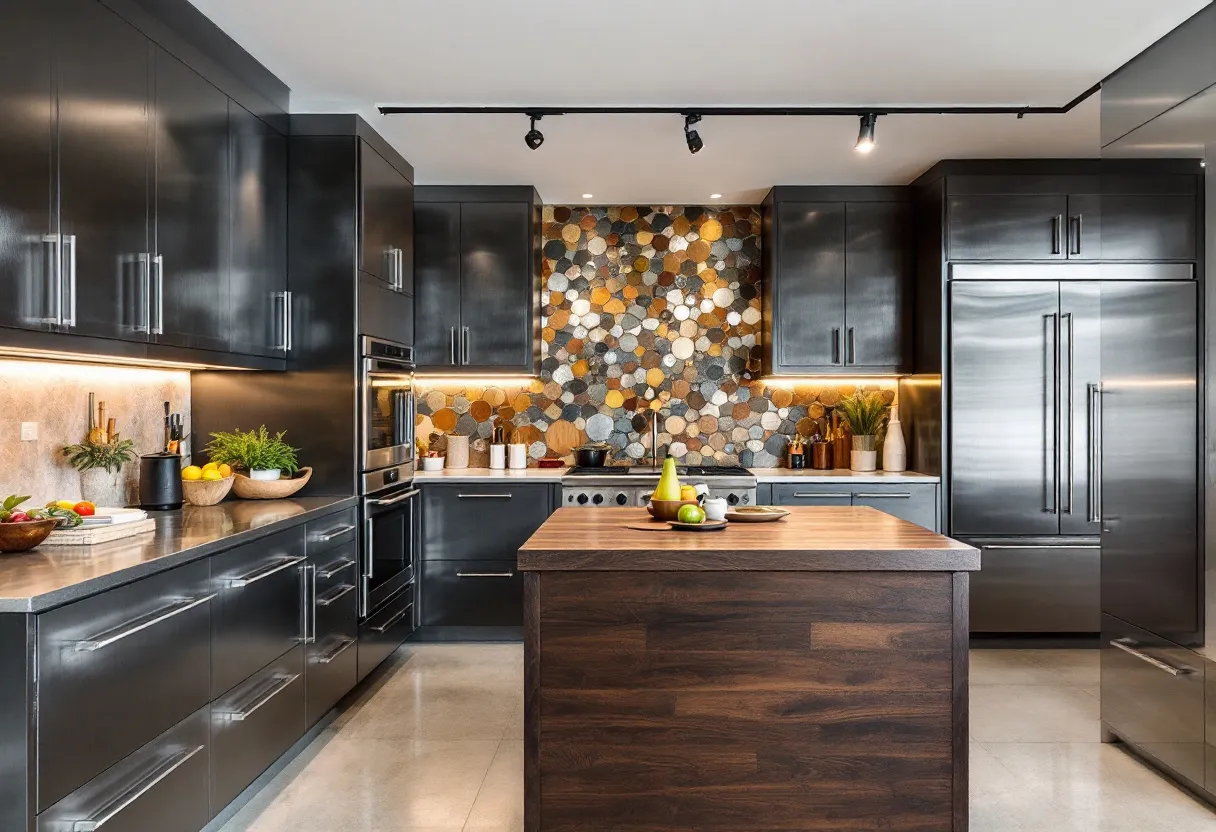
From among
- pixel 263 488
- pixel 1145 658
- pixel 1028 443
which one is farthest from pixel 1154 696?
pixel 263 488

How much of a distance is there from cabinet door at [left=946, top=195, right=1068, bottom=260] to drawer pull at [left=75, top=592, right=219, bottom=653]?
161 inches

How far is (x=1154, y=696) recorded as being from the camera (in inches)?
125

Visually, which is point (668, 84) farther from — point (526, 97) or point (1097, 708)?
point (1097, 708)

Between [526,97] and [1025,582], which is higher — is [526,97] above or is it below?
above

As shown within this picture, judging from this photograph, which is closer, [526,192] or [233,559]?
[233,559]

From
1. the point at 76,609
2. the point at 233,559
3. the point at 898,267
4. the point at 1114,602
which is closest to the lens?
the point at 76,609

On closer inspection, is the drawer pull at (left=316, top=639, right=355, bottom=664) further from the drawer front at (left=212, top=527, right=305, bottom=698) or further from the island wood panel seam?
the island wood panel seam

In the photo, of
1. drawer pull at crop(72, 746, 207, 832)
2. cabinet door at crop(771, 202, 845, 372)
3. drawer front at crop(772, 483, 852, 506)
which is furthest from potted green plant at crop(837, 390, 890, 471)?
drawer pull at crop(72, 746, 207, 832)

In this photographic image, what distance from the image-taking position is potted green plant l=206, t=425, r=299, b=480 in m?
3.66

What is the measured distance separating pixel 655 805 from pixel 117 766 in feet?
4.54

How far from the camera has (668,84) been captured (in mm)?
3715

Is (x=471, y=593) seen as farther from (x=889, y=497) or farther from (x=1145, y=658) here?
(x=1145, y=658)

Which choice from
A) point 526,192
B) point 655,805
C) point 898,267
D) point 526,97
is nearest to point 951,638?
point 655,805

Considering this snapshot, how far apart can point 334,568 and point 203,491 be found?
606mm
